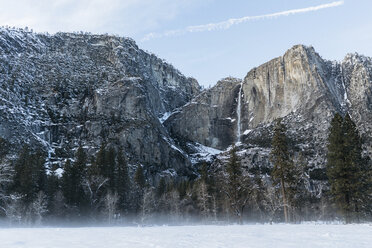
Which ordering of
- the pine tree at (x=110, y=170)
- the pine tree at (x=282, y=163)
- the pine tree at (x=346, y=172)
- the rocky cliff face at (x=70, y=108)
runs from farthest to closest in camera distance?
the rocky cliff face at (x=70, y=108)
the pine tree at (x=110, y=170)
the pine tree at (x=282, y=163)
the pine tree at (x=346, y=172)

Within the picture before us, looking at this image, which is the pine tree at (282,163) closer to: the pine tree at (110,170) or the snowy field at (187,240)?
the snowy field at (187,240)

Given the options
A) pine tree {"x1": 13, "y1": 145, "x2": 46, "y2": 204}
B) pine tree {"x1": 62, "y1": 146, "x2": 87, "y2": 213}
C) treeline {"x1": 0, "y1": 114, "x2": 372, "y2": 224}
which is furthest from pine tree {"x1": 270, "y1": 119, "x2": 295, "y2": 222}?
pine tree {"x1": 13, "y1": 145, "x2": 46, "y2": 204}

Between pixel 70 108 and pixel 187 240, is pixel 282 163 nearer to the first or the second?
pixel 187 240

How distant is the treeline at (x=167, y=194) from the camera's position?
121ft

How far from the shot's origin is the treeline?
3681cm

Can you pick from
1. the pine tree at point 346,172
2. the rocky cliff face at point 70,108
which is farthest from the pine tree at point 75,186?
the rocky cliff face at point 70,108

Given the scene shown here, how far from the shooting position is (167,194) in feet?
308

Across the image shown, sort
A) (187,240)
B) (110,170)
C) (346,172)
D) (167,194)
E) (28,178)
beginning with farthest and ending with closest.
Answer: (167,194), (110,170), (28,178), (346,172), (187,240)

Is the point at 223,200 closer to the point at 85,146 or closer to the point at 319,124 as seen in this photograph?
the point at 85,146

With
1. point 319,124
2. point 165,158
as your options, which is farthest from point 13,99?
point 319,124

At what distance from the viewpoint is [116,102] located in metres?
165

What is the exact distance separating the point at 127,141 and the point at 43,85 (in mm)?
56593

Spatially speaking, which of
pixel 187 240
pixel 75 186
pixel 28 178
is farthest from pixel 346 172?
pixel 28 178

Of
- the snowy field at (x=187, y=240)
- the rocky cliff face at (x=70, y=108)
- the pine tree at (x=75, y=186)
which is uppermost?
Result: the rocky cliff face at (x=70, y=108)
